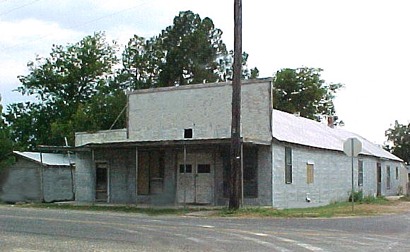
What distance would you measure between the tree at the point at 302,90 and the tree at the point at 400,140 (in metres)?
8.28

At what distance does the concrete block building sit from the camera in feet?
99.2

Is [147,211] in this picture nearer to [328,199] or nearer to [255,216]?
[255,216]

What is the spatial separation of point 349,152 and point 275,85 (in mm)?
45546

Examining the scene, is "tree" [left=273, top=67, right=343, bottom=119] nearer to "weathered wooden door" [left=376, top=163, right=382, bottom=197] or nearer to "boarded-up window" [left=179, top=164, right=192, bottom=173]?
"weathered wooden door" [left=376, top=163, right=382, bottom=197]

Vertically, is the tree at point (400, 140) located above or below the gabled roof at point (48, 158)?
above

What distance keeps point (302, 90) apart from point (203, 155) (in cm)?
4149

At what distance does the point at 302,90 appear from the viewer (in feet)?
235

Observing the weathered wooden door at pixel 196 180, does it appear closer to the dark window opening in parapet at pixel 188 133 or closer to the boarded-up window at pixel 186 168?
the boarded-up window at pixel 186 168

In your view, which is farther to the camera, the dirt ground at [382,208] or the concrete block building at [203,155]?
the concrete block building at [203,155]

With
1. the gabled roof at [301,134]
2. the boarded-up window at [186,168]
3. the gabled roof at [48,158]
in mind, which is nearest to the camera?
the gabled roof at [301,134]

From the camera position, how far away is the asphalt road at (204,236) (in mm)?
13789

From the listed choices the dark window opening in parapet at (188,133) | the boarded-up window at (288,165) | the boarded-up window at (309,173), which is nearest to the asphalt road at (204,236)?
the boarded-up window at (288,165)

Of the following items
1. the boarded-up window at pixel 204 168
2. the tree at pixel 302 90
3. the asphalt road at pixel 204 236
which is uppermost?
the tree at pixel 302 90

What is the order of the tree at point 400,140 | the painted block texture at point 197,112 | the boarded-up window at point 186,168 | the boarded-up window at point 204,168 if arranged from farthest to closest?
the tree at point 400,140 → the boarded-up window at point 186,168 → the boarded-up window at point 204,168 → the painted block texture at point 197,112
